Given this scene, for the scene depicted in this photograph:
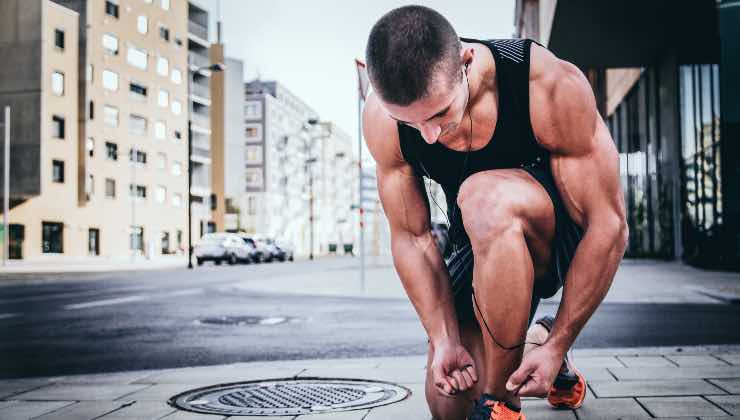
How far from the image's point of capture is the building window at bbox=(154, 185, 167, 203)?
55375 mm

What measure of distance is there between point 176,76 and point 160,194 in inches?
364

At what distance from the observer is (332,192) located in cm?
11594

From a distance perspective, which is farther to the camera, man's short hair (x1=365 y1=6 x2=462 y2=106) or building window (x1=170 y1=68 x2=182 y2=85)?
building window (x1=170 y1=68 x2=182 y2=85)

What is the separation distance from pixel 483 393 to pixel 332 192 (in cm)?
11362

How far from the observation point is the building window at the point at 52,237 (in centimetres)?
4128

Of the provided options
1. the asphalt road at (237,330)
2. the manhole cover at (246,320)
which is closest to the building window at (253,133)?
the asphalt road at (237,330)

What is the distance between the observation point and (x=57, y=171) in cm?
4172

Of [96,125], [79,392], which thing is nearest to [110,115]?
[96,125]

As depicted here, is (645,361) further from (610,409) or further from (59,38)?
(59,38)

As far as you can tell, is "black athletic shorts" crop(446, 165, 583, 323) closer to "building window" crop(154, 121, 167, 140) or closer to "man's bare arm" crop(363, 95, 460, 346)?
"man's bare arm" crop(363, 95, 460, 346)

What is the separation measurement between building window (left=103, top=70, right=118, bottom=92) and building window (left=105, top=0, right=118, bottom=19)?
3615mm

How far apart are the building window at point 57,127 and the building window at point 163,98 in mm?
14652

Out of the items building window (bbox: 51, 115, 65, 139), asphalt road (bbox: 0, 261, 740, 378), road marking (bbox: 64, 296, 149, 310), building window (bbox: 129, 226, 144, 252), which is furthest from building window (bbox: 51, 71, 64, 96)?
road marking (bbox: 64, 296, 149, 310)

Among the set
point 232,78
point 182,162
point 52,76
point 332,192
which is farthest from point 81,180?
point 332,192
